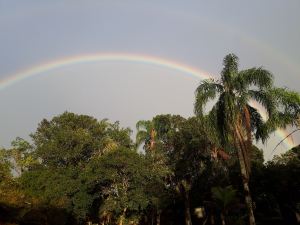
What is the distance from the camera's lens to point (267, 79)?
2570cm

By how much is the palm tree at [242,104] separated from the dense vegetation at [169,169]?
66 mm

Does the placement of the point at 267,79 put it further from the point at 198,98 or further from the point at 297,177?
the point at 297,177

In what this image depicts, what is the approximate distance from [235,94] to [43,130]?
3694cm

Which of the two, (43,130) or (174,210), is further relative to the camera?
(43,130)

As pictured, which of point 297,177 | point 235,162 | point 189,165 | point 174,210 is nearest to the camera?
point 297,177

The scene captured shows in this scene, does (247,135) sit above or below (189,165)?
below

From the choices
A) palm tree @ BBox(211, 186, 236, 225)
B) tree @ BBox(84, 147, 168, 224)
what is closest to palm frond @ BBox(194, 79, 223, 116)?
palm tree @ BBox(211, 186, 236, 225)

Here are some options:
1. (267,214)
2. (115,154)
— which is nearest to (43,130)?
(115,154)

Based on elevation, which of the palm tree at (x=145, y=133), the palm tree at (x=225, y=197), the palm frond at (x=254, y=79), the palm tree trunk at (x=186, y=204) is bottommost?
the palm tree at (x=225, y=197)

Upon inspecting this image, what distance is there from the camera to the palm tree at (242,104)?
25109 millimetres

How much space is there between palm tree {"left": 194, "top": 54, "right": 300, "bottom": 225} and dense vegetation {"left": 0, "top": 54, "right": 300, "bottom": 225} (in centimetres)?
7

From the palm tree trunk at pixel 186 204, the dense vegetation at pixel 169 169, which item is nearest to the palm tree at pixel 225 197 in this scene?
the dense vegetation at pixel 169 169

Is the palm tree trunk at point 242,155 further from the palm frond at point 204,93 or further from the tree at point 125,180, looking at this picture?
the tree at point 125,180

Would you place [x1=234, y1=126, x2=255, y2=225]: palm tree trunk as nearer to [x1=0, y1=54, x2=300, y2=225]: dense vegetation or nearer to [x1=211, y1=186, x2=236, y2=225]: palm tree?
[x1=0, y1=54, x2=300, y2=225]: dense vegetation
